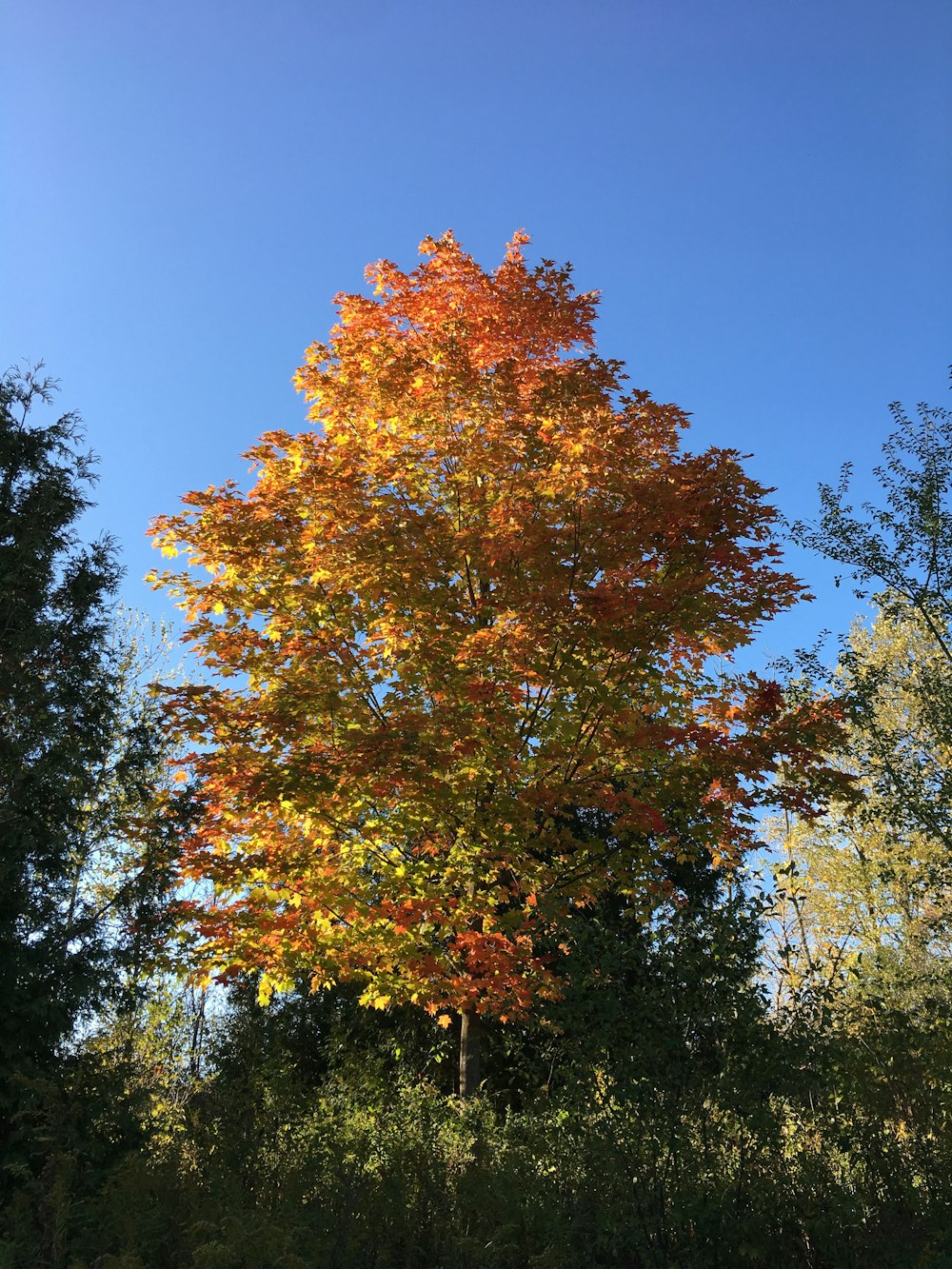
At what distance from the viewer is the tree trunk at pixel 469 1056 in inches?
444

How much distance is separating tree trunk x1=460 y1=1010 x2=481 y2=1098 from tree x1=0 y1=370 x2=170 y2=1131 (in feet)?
14.6

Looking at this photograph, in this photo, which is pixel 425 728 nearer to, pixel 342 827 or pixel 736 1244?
pixel 342 827

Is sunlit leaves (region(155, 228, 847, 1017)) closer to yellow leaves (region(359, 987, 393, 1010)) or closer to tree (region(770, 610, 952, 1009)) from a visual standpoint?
yellow leaves (region(359, 987, 393, 1010))

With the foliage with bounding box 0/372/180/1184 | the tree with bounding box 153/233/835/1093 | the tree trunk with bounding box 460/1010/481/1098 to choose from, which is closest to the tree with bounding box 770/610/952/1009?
the tree with bounding box 153/233/835/1093

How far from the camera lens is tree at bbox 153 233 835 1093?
987 cm

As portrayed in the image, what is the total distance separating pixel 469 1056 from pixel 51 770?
6.58m

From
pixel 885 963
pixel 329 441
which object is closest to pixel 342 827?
pixel 329 441

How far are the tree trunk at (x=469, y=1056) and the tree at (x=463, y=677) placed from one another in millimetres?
38

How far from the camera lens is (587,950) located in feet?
22.7

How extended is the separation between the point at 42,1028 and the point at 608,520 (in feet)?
28.6

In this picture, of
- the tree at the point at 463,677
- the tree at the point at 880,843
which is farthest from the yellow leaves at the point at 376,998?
the tree at the point at 880,843

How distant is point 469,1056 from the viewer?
1148 centimetres

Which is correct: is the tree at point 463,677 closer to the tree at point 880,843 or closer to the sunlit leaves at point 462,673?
the sunlit leaves at point 462,673

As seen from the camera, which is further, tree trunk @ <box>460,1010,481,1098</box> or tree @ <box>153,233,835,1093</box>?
tree trunk @ <box>460,1010,481,1098</box>
